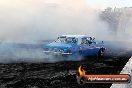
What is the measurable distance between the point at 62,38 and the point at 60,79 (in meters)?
7.52

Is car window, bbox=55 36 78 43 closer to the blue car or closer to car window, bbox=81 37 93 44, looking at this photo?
the blue car

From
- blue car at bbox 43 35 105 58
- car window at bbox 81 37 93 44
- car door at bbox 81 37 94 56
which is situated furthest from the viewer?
car window at bbox 81 37 93 44

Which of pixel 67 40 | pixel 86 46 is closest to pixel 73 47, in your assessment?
pixel 67 40

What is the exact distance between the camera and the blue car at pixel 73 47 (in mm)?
17595

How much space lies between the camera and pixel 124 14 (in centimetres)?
16350

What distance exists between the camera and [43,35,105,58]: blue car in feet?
57.7

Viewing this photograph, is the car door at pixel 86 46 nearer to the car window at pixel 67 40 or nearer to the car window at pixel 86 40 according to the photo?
the car window at pixel 86 40

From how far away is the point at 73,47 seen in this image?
1780cm

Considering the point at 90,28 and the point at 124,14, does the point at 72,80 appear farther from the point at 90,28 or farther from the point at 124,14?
the point at 124,14

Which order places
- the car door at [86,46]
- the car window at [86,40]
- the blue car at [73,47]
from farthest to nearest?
the car window at [86,40] → the car door at [86,46] → the blue car at [73,47]

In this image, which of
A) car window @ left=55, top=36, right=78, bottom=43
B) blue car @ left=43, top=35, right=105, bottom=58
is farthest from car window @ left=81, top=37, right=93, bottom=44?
car window @ left=55, top=36, right=78, bottom=43

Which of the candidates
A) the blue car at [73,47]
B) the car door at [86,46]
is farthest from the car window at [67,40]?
the car door at [86,46]

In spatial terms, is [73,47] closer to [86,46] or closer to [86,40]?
[86,46]

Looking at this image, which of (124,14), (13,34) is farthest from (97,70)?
(124,14)
